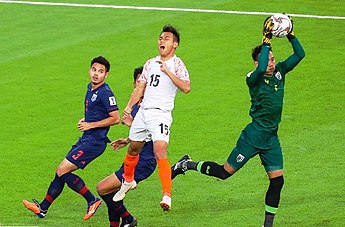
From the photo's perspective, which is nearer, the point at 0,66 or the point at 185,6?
the point at 0,66

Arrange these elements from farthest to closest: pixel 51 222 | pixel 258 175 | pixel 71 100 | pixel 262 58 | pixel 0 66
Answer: pixel 0 66, pixel 71 100, pixel 258 175, pixel 51 222, pixel 262 58

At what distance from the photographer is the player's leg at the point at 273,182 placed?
15.3 m

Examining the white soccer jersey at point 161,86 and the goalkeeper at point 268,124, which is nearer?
the goalkeeper at point 268,124

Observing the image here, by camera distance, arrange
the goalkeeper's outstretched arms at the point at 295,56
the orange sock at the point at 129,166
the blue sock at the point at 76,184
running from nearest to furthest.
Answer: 1. the goalkeeper's outstretched arms at the point at 295,56
2. the orange sock at the point at 129,166
3. the blue sock at the point at 76,184

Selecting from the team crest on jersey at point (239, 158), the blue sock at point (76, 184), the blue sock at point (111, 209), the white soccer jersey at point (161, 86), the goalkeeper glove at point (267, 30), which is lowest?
the blue sock at point (111, 209)

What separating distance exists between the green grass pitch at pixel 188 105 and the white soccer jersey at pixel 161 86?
5.63ft

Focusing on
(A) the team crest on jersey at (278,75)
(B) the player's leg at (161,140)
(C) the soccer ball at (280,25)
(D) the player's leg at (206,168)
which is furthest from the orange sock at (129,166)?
(C) the soccer ball at (280,25)

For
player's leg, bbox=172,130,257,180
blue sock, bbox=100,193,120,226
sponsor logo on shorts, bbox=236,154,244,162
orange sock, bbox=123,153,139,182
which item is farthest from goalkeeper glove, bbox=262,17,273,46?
blue sock, bbox=100,193,120,226

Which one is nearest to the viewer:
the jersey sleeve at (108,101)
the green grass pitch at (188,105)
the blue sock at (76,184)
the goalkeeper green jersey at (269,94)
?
the goalkeeper green jersey at (269,94)

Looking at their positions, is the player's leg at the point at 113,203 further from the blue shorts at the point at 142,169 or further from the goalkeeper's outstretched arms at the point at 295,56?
the goalkeeper's outstretched arms at the point at 295,56

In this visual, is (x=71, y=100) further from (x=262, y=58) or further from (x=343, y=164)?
(x=262, y=58)

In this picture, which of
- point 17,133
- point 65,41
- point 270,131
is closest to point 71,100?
point 17,133

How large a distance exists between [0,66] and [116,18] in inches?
179

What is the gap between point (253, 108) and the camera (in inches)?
617
